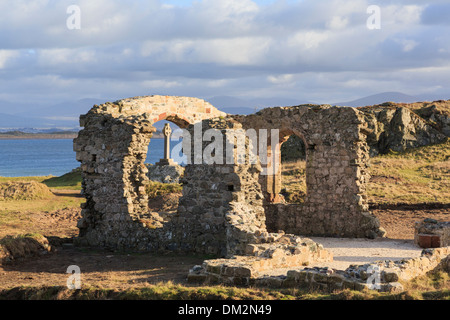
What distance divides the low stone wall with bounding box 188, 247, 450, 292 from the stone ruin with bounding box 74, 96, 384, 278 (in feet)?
2.12

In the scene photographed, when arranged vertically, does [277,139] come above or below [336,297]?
above

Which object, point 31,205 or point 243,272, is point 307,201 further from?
point 31,205

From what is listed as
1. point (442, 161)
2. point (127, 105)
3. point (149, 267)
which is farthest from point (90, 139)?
point (442, 161)

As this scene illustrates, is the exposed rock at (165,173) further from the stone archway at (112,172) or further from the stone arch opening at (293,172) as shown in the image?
the stone archway at (112,172)

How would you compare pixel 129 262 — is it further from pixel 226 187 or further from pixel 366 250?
pixel 366 250

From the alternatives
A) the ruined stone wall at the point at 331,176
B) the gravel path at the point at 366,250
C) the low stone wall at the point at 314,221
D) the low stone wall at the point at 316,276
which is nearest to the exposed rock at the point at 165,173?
the low stone wall at the point at 314,221

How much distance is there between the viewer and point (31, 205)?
924 inches

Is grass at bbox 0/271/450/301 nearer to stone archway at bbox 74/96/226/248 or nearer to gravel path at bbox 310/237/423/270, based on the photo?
gravel path at bbox 310/237/423/270

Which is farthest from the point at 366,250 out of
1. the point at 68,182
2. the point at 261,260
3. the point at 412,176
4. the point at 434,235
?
the point at 68,182

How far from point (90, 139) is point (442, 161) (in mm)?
22930

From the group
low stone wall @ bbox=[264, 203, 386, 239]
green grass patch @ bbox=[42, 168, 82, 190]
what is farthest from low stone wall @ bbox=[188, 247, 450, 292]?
green grass patch @ bbox=[42, 168, 82, 190]

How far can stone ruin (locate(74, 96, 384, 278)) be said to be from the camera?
13.0 m

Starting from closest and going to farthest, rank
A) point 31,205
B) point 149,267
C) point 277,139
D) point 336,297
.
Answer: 1. point 336,297
2. point 149,267
3. point 277,139
4. point 31,205

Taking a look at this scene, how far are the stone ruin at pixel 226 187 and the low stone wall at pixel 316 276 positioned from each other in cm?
64
